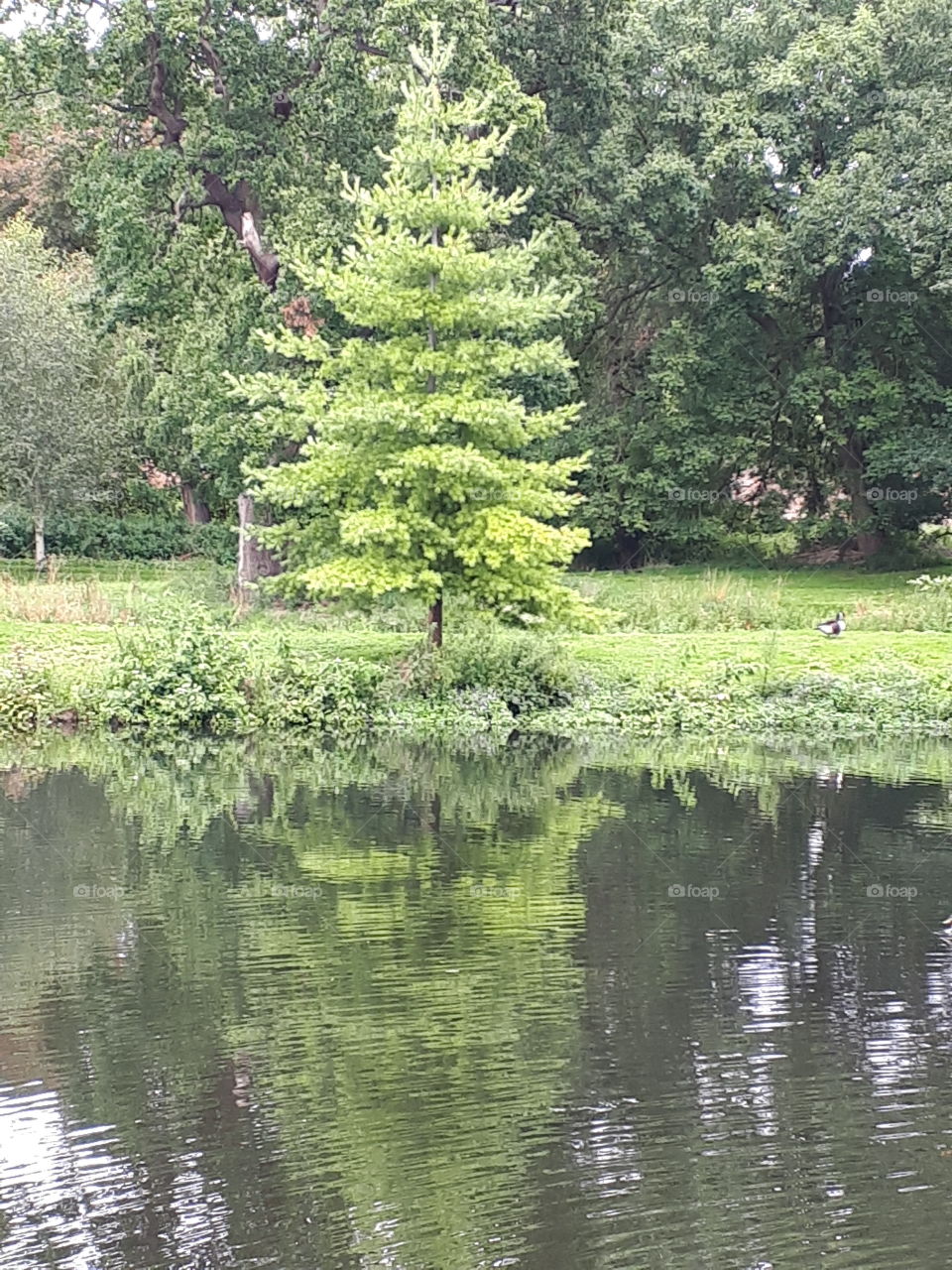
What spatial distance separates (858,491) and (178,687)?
20.8 metres

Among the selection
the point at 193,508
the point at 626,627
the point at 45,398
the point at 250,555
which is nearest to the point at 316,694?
the point at 626,627

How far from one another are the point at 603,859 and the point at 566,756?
5186mm

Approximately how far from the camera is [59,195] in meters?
43.9

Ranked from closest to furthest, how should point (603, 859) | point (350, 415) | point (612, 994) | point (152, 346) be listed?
point (612, 994)
point (603, 859)
point (350, 415)
point (152, 346)

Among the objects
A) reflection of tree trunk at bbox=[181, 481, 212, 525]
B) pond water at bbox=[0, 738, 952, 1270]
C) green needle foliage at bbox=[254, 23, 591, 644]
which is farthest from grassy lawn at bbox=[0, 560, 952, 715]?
reflection of tree trunk at bbox=[181, 481, 212, 525]

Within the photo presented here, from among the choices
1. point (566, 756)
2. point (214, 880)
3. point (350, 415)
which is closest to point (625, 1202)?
point (214, 880)

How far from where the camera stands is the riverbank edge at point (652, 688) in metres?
18.3

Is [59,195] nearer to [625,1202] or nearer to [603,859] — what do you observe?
[603,859]

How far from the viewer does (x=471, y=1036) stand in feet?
24.1

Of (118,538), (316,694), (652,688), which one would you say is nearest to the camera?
(316,694)

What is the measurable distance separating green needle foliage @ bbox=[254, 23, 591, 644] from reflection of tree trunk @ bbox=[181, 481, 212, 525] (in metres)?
22.2

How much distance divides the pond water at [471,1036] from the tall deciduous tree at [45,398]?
70.0 feet

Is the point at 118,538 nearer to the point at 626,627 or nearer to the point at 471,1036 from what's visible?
the point at 626,627

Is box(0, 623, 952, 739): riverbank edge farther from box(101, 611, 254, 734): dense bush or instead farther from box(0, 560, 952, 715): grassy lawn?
box(101, 611, 254, 734): dense bush
